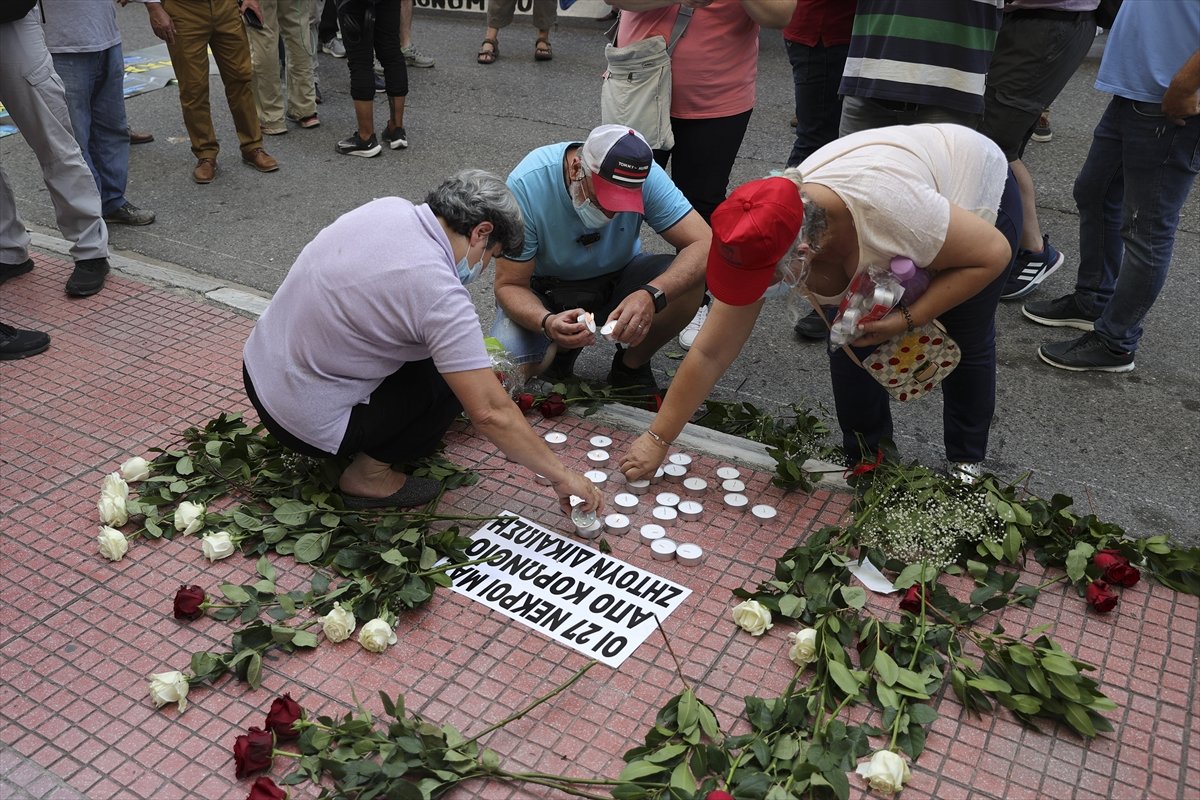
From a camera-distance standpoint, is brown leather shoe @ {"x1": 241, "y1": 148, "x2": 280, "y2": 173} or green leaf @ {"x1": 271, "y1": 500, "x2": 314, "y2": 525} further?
brown leather shoe @ {"x1": 241, "y1": 148, "x2": 280, "y2": 173}

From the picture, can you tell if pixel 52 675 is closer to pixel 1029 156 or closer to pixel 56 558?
pixel 56 558

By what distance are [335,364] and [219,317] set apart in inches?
75.2

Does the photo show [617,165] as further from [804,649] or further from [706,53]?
[804,649]

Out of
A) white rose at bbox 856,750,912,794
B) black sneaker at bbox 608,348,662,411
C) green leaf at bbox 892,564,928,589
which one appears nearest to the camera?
white rose at bbox 856,750,912,794

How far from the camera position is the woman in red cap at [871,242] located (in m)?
2.57

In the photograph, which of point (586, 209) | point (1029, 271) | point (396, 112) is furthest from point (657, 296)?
point (396, 112)

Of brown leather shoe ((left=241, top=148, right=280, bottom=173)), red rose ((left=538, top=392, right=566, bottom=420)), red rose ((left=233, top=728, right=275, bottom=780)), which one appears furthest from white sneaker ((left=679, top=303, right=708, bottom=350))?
brown leather shoe ((left=241, top=148, right=280, bottom=173))

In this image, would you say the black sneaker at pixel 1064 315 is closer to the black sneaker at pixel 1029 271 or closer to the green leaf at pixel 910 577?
the black sneaker at pixel 1029 271

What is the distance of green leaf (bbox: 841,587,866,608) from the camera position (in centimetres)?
276

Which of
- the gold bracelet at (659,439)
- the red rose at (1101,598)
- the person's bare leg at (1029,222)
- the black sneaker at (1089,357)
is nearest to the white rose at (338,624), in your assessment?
the gold bracelet at (659,439)

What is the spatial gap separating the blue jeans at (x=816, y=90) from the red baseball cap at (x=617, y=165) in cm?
147

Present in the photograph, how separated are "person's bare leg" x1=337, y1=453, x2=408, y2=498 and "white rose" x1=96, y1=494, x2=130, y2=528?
654 millimetres

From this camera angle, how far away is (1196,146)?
376 centimetres

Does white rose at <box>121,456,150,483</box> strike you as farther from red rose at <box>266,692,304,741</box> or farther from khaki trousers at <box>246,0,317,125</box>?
khaki trousers at <box>246,0,317,125</box>
